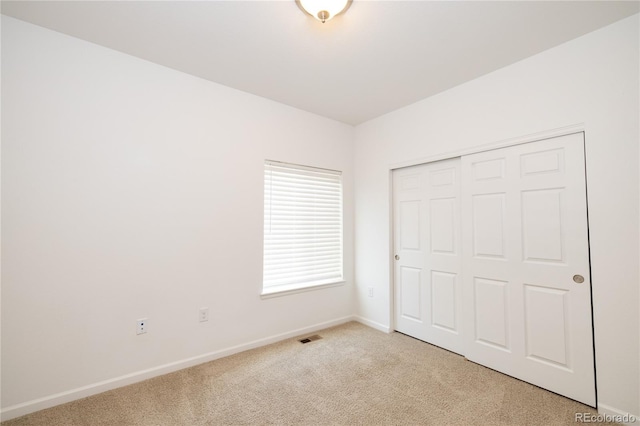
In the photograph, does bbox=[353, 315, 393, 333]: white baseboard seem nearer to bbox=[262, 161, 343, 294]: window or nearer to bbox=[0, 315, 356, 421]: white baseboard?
bbox=[262, 161, 343, 294]: window

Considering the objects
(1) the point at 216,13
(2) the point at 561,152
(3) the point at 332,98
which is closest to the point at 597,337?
(2) the point at 561,152

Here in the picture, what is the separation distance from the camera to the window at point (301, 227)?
321cm

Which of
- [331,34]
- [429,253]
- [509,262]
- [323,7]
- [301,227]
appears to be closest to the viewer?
[323,7]

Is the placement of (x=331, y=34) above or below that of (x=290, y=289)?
above

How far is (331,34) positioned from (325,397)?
275 centimetres

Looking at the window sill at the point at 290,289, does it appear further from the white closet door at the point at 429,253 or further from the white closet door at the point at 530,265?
the white closet door at the point at 530,265

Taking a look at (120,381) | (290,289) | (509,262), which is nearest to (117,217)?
(120,381)

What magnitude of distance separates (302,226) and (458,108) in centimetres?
212

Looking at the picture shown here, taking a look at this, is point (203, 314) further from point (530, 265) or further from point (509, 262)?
point (530, 265)

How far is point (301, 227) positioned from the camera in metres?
3.46

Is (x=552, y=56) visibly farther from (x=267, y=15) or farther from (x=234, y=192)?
(x=234, y=192)

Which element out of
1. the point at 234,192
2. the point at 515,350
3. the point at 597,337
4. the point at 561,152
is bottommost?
the point at 515,350

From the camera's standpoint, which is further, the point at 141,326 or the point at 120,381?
the point at 141,326

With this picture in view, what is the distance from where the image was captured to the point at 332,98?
10.4ft
